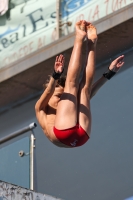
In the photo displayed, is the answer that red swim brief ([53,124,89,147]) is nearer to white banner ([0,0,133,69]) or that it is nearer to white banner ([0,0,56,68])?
white banner ([0,0,133,69])

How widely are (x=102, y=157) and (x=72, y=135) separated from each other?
2694 millimetres

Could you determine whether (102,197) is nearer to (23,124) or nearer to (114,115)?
(114,115)

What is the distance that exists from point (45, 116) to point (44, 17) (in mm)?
3896

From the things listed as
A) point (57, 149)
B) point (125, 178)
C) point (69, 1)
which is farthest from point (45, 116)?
point (69, 1)

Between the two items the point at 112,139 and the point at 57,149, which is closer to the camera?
the point at 112,139

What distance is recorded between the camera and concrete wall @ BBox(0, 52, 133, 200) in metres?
7.75

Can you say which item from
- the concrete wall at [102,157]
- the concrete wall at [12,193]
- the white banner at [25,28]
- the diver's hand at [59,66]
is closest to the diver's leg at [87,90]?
the diver's hand at [59,66]

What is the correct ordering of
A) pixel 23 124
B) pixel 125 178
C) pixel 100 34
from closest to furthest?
1. pixel 125 178
2. pixel 100 34
3. pixel 23 124

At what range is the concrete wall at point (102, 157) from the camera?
775cm

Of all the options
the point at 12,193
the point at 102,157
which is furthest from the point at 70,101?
the point at 102,157

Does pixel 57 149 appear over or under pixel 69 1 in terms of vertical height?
under

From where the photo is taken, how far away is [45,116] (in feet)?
18.6

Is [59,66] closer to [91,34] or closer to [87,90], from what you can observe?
[87,90]

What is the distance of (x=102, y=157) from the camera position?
26.4 feet
